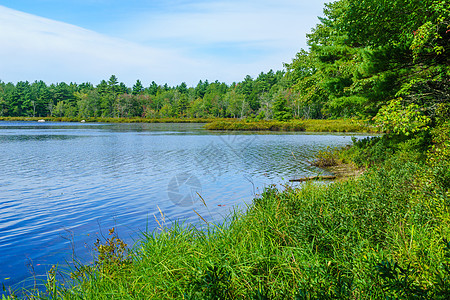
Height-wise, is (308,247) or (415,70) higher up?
(415,70)

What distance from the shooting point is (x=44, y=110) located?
118 m

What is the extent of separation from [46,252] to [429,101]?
1302 cm

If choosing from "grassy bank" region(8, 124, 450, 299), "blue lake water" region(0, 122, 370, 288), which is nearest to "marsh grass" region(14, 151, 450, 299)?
"grassy bank" region(8, 124, 450, 299)

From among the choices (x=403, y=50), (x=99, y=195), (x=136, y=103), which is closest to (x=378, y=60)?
(x=403, y=50)

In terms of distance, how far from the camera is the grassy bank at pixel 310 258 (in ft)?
9.80

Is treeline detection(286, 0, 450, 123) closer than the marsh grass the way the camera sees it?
No

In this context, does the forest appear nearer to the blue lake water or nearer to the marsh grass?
the blue lake water

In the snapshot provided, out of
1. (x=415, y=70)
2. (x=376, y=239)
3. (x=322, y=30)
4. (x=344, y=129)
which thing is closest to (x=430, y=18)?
(x=415, y=70)

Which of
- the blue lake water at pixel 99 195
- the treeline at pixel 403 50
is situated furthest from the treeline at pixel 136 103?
the treeline at pixel 403 50

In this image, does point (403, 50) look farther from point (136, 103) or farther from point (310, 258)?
point (136, 103)

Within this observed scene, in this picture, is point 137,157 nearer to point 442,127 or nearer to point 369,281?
point 442,127

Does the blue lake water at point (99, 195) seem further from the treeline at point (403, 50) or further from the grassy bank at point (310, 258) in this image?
the treeline at point (403, 50)

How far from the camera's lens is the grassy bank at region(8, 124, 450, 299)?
299cm

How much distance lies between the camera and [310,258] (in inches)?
154
